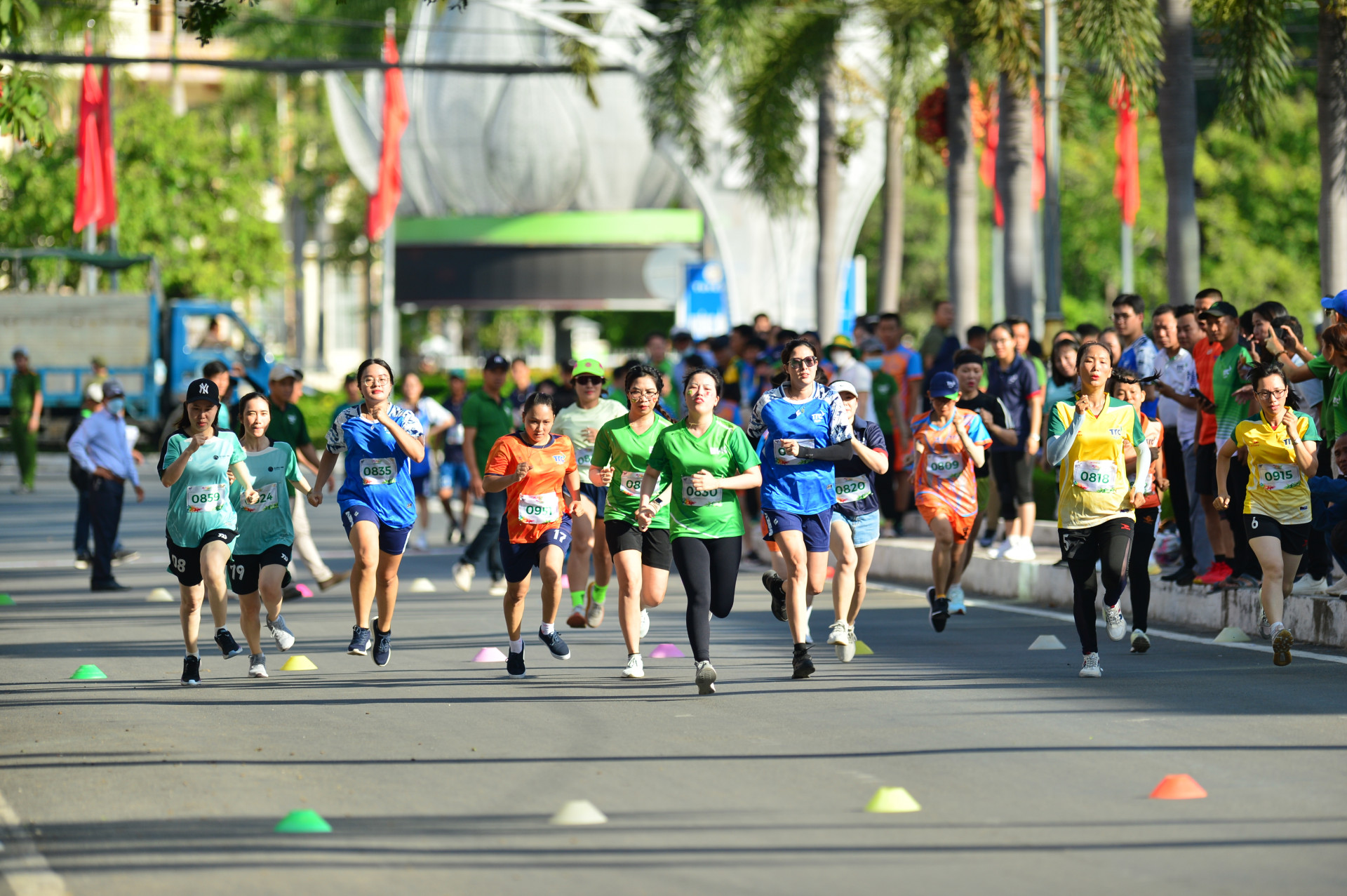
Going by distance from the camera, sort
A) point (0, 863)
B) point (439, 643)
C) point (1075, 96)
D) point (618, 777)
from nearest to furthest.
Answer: point (0, 863), point (618, 777), point (439, 643), point (1075, 96)

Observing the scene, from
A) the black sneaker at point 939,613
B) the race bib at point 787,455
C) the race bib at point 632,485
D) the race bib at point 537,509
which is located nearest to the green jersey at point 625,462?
the race bib at point 632,485

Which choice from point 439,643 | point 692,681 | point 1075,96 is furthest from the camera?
point 1075,96

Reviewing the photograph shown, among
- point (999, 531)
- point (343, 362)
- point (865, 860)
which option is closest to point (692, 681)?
point (865, 860)

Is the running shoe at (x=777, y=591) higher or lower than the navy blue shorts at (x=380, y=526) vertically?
lower

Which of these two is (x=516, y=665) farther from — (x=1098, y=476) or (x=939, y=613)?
(x=1098, y=476)

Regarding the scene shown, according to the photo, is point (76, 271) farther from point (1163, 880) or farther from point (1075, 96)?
point (1163, 880)

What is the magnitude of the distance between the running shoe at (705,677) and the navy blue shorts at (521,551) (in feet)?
4.49

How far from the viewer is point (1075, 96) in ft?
87.2

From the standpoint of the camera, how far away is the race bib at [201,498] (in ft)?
33.6

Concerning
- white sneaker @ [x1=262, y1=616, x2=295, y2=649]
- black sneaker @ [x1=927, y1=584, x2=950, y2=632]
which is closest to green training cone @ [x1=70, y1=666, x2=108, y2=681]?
white sneaker @ [x1=262, y1=616, x2=295, y2=649]

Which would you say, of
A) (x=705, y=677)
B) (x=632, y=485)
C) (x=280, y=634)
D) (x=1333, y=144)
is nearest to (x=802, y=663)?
(x=705, y=677)

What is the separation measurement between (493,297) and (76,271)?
1240cm

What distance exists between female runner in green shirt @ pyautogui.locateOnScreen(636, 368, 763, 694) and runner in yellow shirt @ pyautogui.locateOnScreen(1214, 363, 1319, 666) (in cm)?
279

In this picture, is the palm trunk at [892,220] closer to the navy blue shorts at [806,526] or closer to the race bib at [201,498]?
the navy blue shorts at [806,526]
